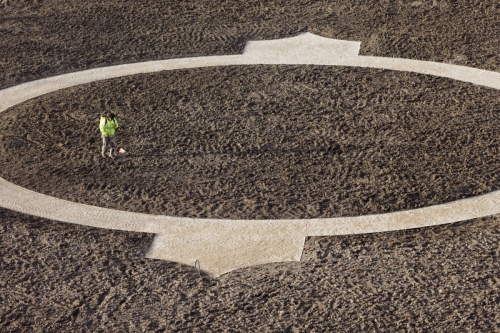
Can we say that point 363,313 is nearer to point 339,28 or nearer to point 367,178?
point 367,178

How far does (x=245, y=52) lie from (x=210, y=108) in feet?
14.6

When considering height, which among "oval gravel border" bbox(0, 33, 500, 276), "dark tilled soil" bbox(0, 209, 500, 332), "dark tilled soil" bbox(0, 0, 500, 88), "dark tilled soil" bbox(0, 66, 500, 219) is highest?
"dark tilled soil" bbox(0, 209, 500, 332)

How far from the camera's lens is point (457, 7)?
100 ft

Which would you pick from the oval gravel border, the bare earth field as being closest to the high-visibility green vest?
the bare earth field

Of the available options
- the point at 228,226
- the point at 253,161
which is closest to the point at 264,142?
the point at 253,161

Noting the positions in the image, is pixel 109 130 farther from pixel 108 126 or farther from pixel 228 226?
pixel 228 226

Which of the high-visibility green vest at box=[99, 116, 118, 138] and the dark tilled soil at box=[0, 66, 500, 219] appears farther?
the high-visibility green vest at box=[99, 116, 118, 138]

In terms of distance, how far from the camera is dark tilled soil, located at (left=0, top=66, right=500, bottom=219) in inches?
757

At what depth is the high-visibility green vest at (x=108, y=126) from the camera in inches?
812

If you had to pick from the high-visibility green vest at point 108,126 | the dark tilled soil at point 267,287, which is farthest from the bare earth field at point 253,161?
the high-visibility green vest at point 108,126

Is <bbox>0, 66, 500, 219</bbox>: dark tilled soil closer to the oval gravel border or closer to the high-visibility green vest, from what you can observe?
the oval gravel border

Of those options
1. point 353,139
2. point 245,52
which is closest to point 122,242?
point 353,139

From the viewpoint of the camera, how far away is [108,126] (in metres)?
20.7

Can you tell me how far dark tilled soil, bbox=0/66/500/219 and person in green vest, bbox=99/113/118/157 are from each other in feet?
1.08
